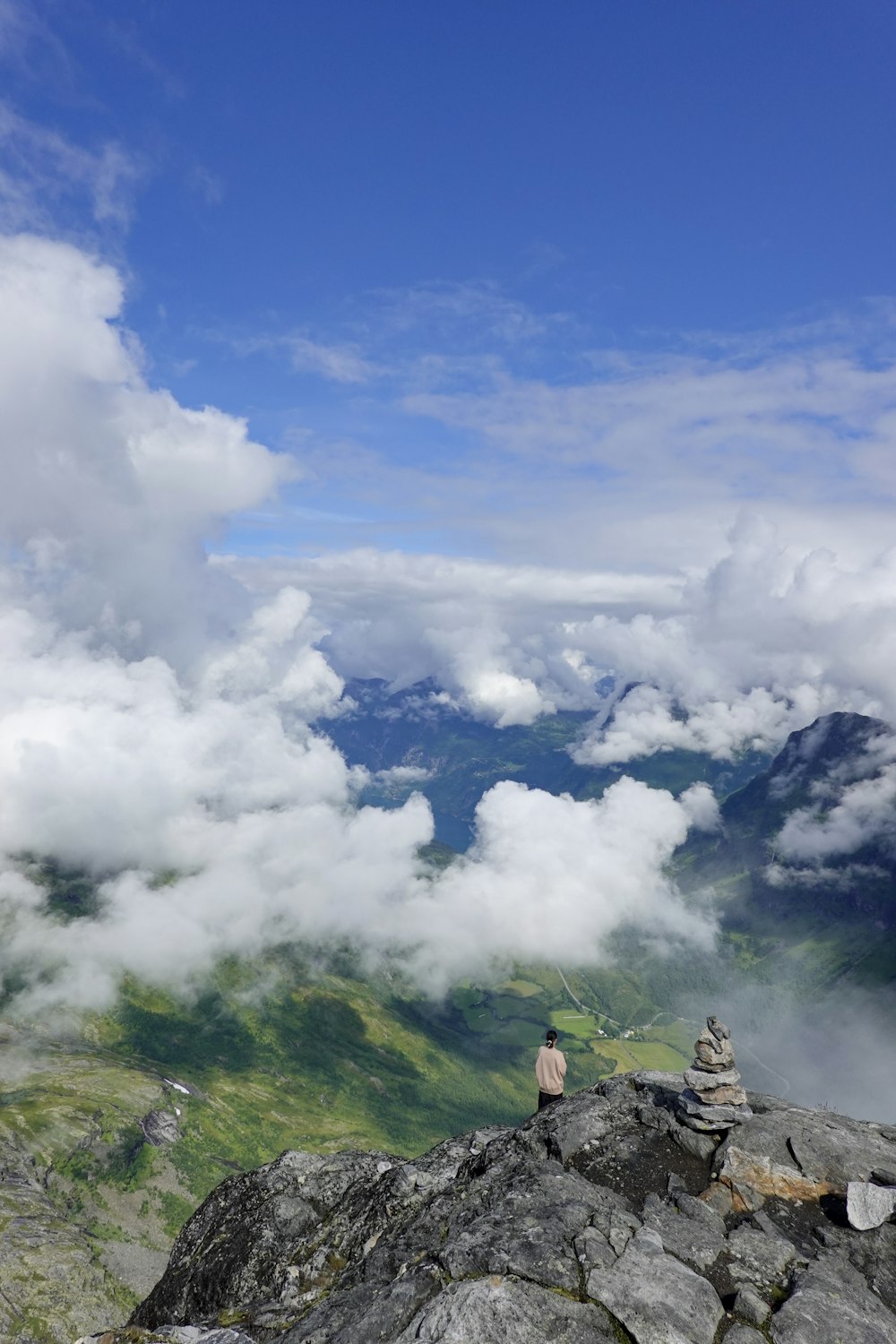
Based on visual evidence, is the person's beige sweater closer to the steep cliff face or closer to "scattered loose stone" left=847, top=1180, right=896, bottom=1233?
the steep cliff face

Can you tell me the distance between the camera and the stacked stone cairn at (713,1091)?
26.2 meters

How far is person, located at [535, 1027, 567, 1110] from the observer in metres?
36.3

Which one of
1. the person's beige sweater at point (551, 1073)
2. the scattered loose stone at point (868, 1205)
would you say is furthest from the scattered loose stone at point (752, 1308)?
the person's beige sweater at point (551, 1073)

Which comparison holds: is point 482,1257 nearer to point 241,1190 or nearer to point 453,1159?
point 453,1159

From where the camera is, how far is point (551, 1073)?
3638cm

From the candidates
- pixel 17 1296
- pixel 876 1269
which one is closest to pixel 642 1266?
pixel 876 1269

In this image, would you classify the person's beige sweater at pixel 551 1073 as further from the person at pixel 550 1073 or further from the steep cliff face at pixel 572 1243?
the steep cliff face at pixel 572 1243

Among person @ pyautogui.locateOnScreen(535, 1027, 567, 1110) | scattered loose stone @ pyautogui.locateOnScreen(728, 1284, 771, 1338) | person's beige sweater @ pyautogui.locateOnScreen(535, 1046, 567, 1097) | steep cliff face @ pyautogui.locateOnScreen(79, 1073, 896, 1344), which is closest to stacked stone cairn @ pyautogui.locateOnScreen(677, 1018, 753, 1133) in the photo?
steep cliff face @ pyautogui.locateOnScreen(79, 1073, 896, 1344)

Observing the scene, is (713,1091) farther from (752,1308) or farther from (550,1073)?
→ (550,1073)

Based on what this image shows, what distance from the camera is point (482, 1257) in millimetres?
19875

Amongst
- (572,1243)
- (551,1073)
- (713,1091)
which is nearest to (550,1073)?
(551,1073)

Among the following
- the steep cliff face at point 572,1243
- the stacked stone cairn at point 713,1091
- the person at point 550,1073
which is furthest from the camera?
the person at point 550,1073

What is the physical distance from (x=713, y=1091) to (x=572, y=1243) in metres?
9.77

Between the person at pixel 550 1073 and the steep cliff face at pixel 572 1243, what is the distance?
4.62m
